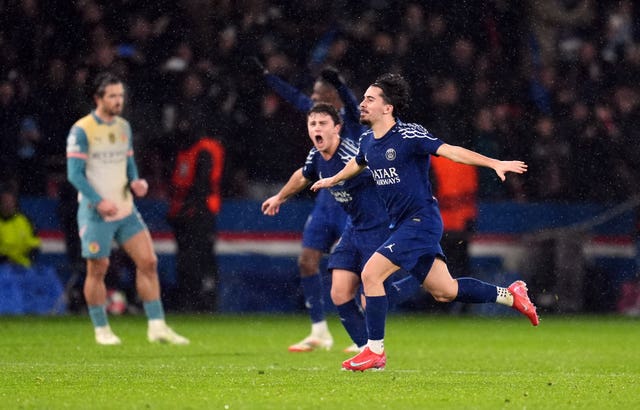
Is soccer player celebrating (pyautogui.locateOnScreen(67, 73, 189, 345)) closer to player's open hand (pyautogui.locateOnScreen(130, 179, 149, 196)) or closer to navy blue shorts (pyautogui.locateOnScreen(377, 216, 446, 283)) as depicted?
player's open hand (pyautogui.locateOnScreen(130, 179, 149, 196))

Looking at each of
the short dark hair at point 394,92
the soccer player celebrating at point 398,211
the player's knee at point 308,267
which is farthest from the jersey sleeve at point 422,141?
the player's knee at point 308,267

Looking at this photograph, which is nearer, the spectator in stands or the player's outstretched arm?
the player's outstretched arm

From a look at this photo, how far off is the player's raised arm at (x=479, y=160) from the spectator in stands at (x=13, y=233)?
8302 millimetres

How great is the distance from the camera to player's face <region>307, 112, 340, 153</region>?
1072 cm

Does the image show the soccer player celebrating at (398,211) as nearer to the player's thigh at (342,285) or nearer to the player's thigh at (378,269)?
the player's thigh at (378,269)

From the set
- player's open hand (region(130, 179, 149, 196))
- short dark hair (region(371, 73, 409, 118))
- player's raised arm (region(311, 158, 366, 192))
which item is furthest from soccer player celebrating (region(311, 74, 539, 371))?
player's open hand (region(130, 179, 149, 196))

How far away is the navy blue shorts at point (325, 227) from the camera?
12461mm

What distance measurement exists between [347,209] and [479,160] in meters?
1.97

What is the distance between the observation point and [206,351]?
12.1m

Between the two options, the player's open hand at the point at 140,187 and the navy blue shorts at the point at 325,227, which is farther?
the player's open hand at the point at 140,187

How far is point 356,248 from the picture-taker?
10758 mm

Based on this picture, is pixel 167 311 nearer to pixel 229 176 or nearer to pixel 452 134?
pixel 229 176

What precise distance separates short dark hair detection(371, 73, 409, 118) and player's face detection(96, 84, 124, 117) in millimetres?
3783

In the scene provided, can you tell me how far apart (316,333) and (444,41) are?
7.24 metres
